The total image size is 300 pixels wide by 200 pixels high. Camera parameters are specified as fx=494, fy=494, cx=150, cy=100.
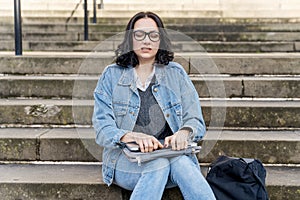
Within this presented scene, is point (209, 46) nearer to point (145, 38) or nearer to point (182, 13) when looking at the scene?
point (182, 13)

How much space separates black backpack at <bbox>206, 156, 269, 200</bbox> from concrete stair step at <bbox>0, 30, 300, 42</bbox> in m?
3.20

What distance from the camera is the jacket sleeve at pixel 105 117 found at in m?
2.50

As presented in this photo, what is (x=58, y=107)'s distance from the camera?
3.46m

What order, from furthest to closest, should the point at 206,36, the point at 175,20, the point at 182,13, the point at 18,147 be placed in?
the point at 182,13 → the point at 175,20 → the point at 206,36 → the point at 18,147

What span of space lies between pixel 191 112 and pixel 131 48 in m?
0.46

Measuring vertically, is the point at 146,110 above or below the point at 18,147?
above

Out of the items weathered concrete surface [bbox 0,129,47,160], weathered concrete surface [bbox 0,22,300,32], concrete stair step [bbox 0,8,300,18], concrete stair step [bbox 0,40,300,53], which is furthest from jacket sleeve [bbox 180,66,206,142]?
concrete stair step [bbox 0,8,300,18]

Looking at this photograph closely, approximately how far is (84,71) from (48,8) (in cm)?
534

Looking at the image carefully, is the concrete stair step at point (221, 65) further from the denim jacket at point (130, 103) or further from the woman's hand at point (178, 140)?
the woman's hand at point (178, 140)

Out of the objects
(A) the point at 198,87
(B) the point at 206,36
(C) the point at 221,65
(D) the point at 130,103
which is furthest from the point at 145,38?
(B) the point at 206,36

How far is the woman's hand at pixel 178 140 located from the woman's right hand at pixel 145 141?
1.9 inches

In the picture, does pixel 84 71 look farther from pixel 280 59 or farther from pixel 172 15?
pixel 172 15

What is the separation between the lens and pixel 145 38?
8.25 feet

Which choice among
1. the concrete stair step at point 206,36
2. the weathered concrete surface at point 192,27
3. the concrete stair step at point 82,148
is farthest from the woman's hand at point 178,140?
the weathered concrete surface at point 192,27
